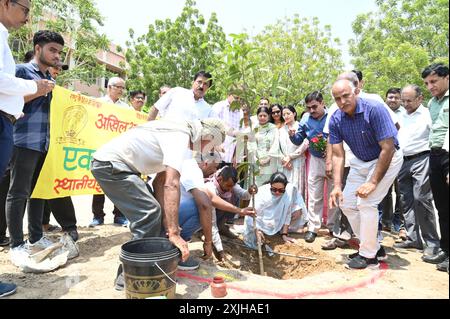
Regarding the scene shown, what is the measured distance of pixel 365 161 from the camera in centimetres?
332

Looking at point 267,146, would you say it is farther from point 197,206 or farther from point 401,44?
point 401,44

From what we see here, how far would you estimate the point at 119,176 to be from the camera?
8.83 feet

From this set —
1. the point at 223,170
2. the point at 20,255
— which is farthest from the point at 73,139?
the point at 223,170

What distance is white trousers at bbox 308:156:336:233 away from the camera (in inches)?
175

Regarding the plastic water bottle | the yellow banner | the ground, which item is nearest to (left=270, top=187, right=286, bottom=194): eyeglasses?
the ground

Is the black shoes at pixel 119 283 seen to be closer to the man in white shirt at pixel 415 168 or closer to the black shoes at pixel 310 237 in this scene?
the black shoes at pixel 310 237

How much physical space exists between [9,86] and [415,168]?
404 cm

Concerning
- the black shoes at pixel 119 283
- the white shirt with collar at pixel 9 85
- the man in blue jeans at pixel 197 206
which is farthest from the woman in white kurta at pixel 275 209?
the white shirt with collar at pixel 9 85

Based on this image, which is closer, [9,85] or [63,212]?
[9,85]

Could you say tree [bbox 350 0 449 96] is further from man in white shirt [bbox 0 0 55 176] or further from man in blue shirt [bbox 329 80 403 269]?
man in white shirt [bbox 0 0 55 176]

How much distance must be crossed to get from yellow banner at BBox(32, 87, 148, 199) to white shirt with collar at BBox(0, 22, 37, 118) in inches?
51.9

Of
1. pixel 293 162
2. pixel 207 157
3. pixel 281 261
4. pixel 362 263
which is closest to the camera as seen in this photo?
pixel 362 263
